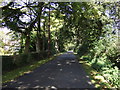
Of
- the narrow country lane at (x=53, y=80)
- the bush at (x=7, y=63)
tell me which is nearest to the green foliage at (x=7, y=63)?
the bush at (x=7, y=63)

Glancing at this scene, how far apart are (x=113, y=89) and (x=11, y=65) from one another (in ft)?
26.1

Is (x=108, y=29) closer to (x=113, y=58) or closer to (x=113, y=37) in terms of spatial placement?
(x=113, y=37)

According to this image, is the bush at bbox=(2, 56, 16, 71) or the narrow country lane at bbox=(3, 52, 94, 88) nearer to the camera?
the narrow country lane at bbox=(3, 52, 94, 88)

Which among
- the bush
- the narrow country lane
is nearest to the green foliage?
the bush

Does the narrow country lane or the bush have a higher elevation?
the bush

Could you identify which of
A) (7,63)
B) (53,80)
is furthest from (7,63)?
(53,80)

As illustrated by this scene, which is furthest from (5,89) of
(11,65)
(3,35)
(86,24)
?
(3,35)

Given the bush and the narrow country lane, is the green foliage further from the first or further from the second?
the narrow country lane

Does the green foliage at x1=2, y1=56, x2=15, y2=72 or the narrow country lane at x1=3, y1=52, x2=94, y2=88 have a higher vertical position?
the green foliage at x1=2, y1=56, x2=15, y2=72

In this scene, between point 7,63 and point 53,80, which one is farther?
point 7,63

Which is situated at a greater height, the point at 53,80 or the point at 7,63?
the point at 7,63

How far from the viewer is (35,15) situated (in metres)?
19.3

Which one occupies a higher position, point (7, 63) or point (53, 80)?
point (7, 63)

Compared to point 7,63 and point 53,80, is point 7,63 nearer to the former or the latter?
point 7,63
